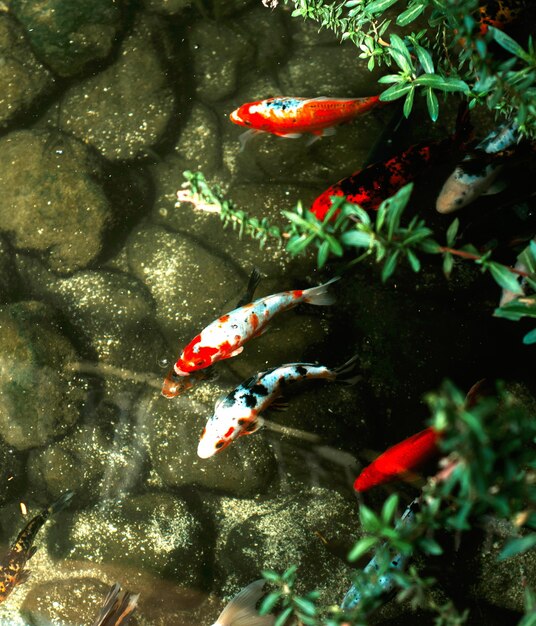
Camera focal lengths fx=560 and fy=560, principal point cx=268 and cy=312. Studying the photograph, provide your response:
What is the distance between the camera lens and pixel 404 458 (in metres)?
3.99

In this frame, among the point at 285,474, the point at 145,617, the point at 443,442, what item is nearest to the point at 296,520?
the point at 285,474

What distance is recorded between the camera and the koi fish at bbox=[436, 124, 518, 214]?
4285mm

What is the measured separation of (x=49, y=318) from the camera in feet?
16.2

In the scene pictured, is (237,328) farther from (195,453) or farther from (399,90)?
(399,90)

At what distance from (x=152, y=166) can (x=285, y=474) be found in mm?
3037

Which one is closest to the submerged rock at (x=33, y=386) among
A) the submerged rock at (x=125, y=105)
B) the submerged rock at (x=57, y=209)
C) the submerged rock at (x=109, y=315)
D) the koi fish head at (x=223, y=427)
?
the submerged rock at (x=109, y=315)

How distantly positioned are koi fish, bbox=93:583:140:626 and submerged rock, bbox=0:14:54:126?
441 cm

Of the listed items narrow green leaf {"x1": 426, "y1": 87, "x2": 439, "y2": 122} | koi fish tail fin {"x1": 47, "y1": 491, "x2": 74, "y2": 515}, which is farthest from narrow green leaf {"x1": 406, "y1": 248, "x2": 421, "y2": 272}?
koi fish tail fin {"x1": 47, "y1": 491, "x2": 74, "y2": 515}

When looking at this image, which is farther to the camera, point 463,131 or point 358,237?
point 463,131

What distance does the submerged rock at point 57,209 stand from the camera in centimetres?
507

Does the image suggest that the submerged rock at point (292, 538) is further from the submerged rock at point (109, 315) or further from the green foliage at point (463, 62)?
the green foliage at point (463, 62)

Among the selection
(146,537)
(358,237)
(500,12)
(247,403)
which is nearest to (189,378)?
(247,403)

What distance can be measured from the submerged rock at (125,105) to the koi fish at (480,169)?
107 inches

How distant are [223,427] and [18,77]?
13.1 feet
